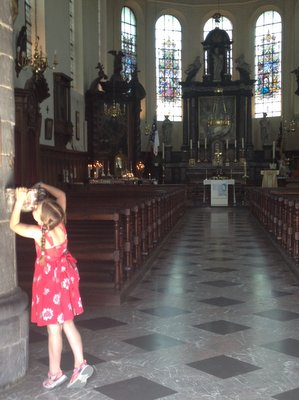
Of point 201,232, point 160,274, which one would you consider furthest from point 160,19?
point 160,274

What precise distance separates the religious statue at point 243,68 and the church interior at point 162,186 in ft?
0.39

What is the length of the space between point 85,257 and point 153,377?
275 cm

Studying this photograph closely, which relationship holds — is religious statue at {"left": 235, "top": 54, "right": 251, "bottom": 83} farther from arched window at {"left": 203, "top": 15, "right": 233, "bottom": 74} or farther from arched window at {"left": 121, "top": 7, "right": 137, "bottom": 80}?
arched window at {"left": 121, "top": 7, "right": 137, "bottom": 80}

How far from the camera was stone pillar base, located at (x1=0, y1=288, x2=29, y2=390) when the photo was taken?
3.82m

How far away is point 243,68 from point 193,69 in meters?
2.71

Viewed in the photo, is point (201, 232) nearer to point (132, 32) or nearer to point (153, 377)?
point (153, 377)

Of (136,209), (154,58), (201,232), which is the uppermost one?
(154,58)

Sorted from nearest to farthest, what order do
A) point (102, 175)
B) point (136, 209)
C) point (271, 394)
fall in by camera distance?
point (271, 394) < point (136, 209) < point (102, 175)

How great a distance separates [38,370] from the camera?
163 inches

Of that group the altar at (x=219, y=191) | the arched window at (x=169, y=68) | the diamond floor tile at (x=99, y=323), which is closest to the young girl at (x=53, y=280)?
the diamond floor tile at (x=99, y=323)

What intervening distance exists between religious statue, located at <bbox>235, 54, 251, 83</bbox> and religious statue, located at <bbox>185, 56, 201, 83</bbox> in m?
2.14

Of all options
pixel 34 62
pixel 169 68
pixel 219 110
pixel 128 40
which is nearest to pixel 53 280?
pixel 34 62

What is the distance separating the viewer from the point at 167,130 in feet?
103

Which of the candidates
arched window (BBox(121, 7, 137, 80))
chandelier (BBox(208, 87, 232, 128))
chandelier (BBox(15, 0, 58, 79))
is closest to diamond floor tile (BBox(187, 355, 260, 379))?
chandelier (BBox(15, 0, 58, 79))
